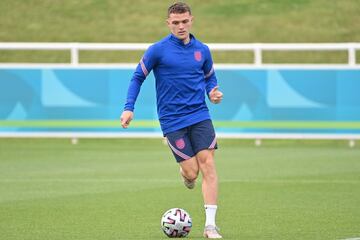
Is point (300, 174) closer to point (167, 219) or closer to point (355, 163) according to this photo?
point (355, 163)

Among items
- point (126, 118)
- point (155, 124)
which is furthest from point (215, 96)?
point (155, 124)

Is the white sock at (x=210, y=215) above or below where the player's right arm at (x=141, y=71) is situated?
below

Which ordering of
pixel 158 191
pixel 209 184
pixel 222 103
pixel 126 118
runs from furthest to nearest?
pixel 222 103
pixel 158 191
pixel 209 184
pixel 126 118

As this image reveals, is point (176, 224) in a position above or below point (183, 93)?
below

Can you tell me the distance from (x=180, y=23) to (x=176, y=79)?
1.75ft

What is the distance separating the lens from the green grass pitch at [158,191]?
11.9 m

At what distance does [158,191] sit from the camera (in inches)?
628

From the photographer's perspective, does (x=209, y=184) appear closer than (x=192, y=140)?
Yes

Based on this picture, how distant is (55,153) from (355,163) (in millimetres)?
5559

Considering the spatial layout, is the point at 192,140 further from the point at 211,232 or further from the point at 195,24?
the point at 195,24

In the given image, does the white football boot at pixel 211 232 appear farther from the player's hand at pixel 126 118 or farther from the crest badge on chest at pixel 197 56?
the crest badge on chest at pixel 197 56

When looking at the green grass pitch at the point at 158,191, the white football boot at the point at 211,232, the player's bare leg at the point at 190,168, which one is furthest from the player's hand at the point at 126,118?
the white football boot at the point at 211,232

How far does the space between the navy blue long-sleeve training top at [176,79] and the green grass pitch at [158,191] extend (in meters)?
1.11

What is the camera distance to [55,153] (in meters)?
22.2
